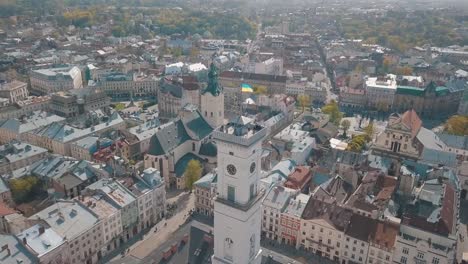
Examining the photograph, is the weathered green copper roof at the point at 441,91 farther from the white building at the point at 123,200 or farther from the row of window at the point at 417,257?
the white building at the point at 123,200

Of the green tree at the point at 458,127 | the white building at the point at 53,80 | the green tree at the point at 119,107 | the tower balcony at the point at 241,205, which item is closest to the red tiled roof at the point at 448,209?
the tower balcony at the point at 241,205

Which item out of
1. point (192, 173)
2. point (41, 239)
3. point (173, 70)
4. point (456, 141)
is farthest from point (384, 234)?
point (173, 70)

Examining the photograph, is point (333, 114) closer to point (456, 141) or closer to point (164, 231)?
point (456, 141)

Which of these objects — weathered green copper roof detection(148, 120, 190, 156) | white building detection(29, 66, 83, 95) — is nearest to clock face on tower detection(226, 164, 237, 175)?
weathered green copper roof detection(148, 120, 190, 156)

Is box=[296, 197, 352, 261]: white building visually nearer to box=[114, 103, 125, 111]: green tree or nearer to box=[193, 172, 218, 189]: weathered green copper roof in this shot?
box=[193, 172, 218, 189]: weathered green copper roof

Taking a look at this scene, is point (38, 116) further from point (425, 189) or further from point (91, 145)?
point (425, 189)
